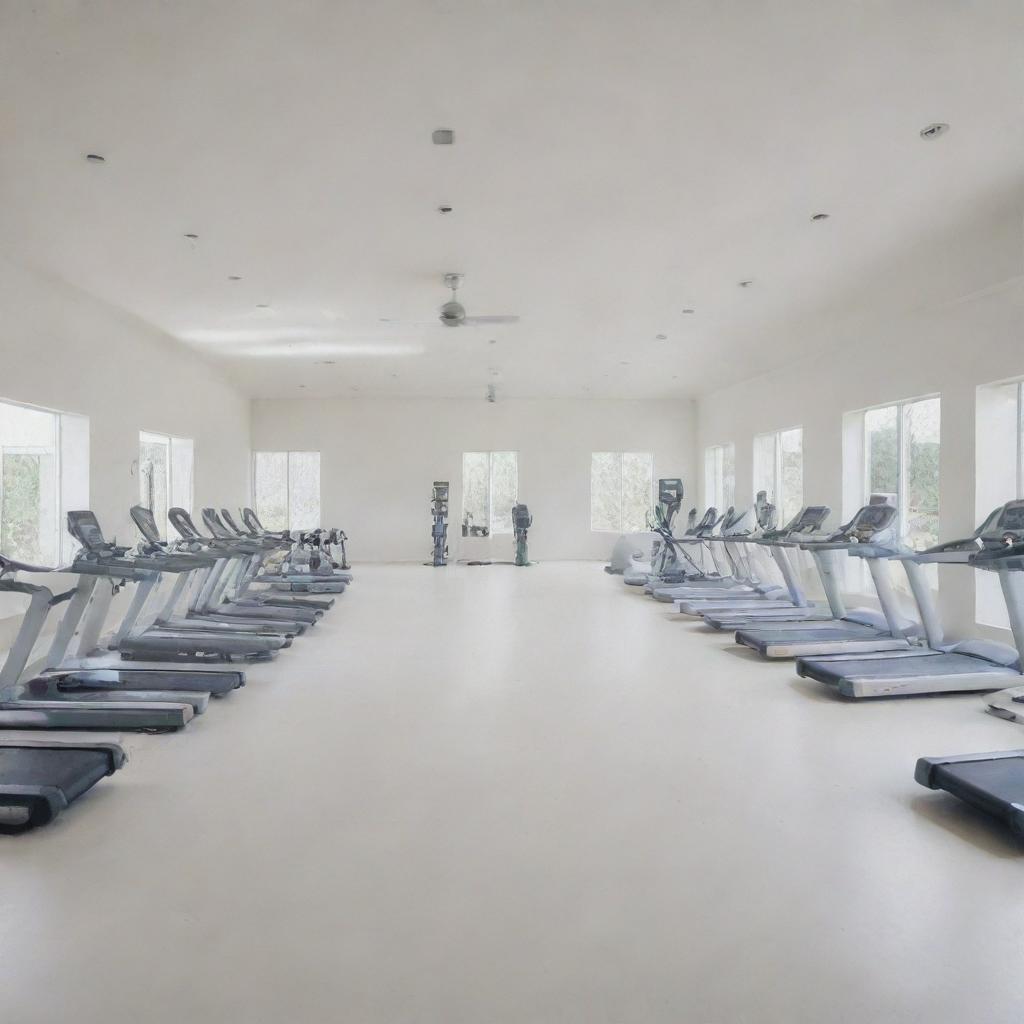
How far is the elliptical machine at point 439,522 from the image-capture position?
1253cm

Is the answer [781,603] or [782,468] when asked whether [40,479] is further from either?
[782,468]

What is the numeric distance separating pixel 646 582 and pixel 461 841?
291 inches

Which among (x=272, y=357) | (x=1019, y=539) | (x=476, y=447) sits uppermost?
(x=272, y=357)

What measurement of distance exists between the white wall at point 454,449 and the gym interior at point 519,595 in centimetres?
448

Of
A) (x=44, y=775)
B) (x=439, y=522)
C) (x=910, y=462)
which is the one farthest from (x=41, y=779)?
(x=439, y=522)

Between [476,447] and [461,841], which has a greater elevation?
[476,447]

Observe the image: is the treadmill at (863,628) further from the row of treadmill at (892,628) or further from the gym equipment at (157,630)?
the gym equipment at (157,630)

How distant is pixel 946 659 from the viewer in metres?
4.84

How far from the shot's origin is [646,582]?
31.9 feet

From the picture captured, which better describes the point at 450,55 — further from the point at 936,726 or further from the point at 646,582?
the point at 646,582

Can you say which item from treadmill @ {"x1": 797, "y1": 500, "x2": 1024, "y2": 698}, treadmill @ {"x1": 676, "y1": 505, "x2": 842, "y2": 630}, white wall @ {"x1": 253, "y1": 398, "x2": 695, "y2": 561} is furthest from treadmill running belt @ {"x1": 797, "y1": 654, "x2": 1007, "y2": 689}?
white wall @ {"x1": 253, "y1": 398, "x2": 695, "y2": 561}

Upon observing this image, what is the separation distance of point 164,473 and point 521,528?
5630 mm

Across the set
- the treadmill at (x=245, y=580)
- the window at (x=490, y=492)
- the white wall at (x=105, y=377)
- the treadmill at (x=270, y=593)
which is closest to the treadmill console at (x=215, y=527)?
the treadmill at (x=245, y=580)

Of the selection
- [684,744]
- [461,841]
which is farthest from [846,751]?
[461,841]
